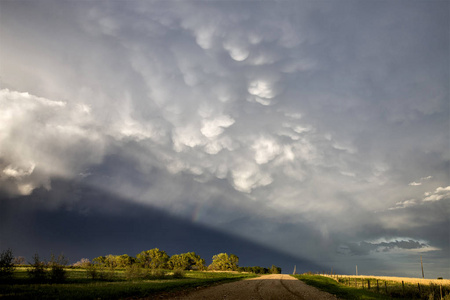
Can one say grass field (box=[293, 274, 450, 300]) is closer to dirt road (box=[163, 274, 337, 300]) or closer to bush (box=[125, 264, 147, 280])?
dirt road (box=[163, 274, 337, 300])

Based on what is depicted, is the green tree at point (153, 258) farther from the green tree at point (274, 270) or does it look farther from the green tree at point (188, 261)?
the green tree at point (274, 270)

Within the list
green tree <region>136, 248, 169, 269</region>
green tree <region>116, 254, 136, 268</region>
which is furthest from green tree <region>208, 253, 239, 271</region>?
green tree <region>116, 254, 136, 268</region>

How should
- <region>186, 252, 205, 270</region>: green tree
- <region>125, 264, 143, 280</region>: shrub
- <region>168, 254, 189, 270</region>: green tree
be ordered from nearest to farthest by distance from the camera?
<region>125, 264, 143, 280</region>: shrub < <region>168, 254, 189, 270</region>: green tree < <region>186, 252, 205, 270</region>: green tree

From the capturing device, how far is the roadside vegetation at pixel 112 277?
831 inches

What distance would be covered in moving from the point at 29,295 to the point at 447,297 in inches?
1774

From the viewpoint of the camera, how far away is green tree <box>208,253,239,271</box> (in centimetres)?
15050

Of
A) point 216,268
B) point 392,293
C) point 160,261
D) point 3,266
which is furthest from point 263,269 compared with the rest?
point 3,266

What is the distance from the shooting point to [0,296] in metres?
17.5

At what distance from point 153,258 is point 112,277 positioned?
10573 centimetres

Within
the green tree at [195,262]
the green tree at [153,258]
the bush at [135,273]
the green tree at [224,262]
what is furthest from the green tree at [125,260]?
the bush at [135,273]

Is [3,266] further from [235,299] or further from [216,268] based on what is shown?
[216,268]

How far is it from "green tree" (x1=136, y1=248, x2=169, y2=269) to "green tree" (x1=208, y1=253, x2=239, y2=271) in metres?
31.0

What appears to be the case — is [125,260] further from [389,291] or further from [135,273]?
[389,291]

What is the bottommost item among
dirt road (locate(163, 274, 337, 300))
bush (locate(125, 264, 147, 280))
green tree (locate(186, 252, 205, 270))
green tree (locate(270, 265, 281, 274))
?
green tree (locate(270, 265, 281, 274))
